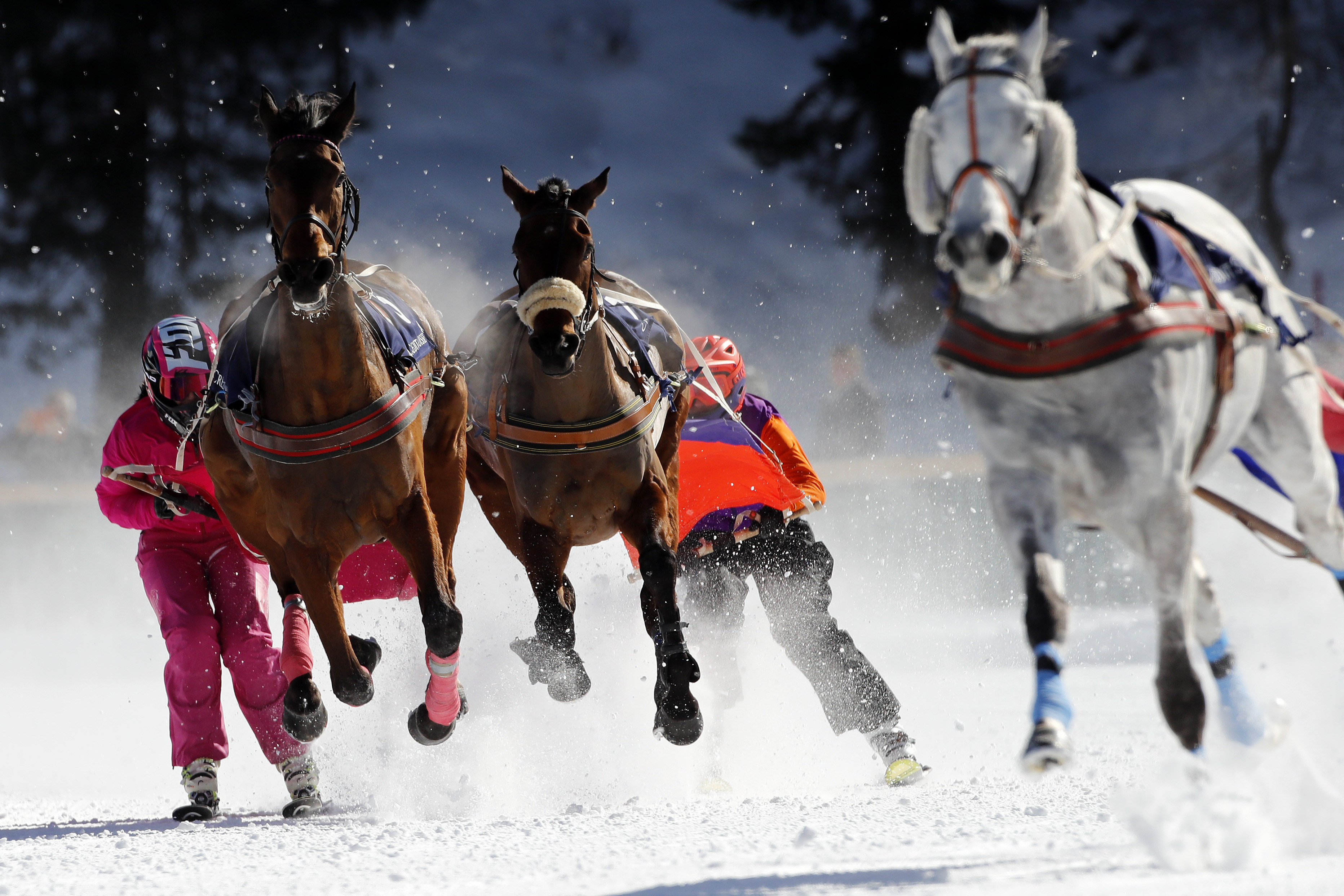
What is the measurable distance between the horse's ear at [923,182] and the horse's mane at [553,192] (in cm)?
167

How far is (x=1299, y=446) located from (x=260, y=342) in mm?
2866

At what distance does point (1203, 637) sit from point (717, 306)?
10763 mm

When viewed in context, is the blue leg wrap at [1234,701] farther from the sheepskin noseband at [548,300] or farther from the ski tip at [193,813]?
the ski tip at [193,813]

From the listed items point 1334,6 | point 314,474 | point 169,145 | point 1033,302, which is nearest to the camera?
point 1033,302

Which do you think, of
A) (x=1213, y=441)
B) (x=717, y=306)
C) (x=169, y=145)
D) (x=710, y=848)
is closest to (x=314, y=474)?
(x=710, y=848)

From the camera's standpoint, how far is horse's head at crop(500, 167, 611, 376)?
3.68m

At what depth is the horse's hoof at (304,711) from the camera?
3.80 metres

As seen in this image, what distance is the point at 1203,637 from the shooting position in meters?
3.20

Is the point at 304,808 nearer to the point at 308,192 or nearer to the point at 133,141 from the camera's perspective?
the point at 308,192

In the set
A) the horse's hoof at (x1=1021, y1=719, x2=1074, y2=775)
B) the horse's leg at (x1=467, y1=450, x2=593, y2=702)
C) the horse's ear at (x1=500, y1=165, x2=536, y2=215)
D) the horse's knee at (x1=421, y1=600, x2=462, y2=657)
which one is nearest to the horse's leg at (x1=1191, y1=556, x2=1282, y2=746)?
the horse's hoof at (x1=1021, y1=719, x2=1074, y2=775)

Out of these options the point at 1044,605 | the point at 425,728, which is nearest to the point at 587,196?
the point at 425,728

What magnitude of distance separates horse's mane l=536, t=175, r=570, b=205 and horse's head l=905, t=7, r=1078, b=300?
1642 millimetres

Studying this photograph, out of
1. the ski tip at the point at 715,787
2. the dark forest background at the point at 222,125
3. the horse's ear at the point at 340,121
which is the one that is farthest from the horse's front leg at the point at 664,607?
the dark forest background at the point at 222,125

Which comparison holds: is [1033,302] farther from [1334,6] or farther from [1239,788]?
[1334,6]
